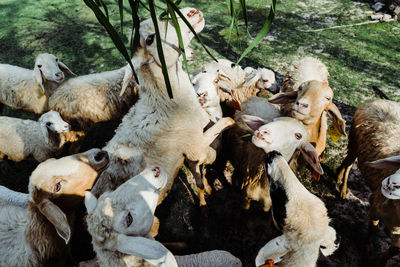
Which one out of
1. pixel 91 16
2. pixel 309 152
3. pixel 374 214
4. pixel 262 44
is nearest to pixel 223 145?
pixel 309 152

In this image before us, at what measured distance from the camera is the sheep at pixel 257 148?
9.38 ft

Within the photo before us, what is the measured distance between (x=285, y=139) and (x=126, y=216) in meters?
1.91

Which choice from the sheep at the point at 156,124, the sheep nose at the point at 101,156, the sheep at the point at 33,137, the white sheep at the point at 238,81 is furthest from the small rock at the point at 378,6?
the sheep at the point at 33,137

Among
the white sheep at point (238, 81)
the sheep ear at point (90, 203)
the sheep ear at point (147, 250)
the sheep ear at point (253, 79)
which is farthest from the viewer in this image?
the sheep ear at point (253, 79)

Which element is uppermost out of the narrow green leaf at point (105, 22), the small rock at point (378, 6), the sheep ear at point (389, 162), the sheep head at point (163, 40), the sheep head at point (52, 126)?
the narrow green leaf at point (105, 22)

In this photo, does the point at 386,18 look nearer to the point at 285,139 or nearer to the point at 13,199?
the point at 285,139

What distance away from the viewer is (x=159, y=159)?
311 centimetres

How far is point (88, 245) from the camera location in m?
3.59

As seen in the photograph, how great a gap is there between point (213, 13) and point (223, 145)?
626 cm

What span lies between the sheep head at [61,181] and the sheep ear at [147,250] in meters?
0.81

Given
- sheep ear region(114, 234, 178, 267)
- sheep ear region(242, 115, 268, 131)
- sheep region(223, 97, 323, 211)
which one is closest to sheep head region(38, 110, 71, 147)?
sheep ear region(114, 234, 178, 267)

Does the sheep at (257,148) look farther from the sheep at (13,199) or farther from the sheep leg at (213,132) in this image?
the sheep at (13,199)

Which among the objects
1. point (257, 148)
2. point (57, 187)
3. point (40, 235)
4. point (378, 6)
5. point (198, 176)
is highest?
point (378, 6)

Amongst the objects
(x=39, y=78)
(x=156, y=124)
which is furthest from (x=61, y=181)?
(x=39, y=78)
